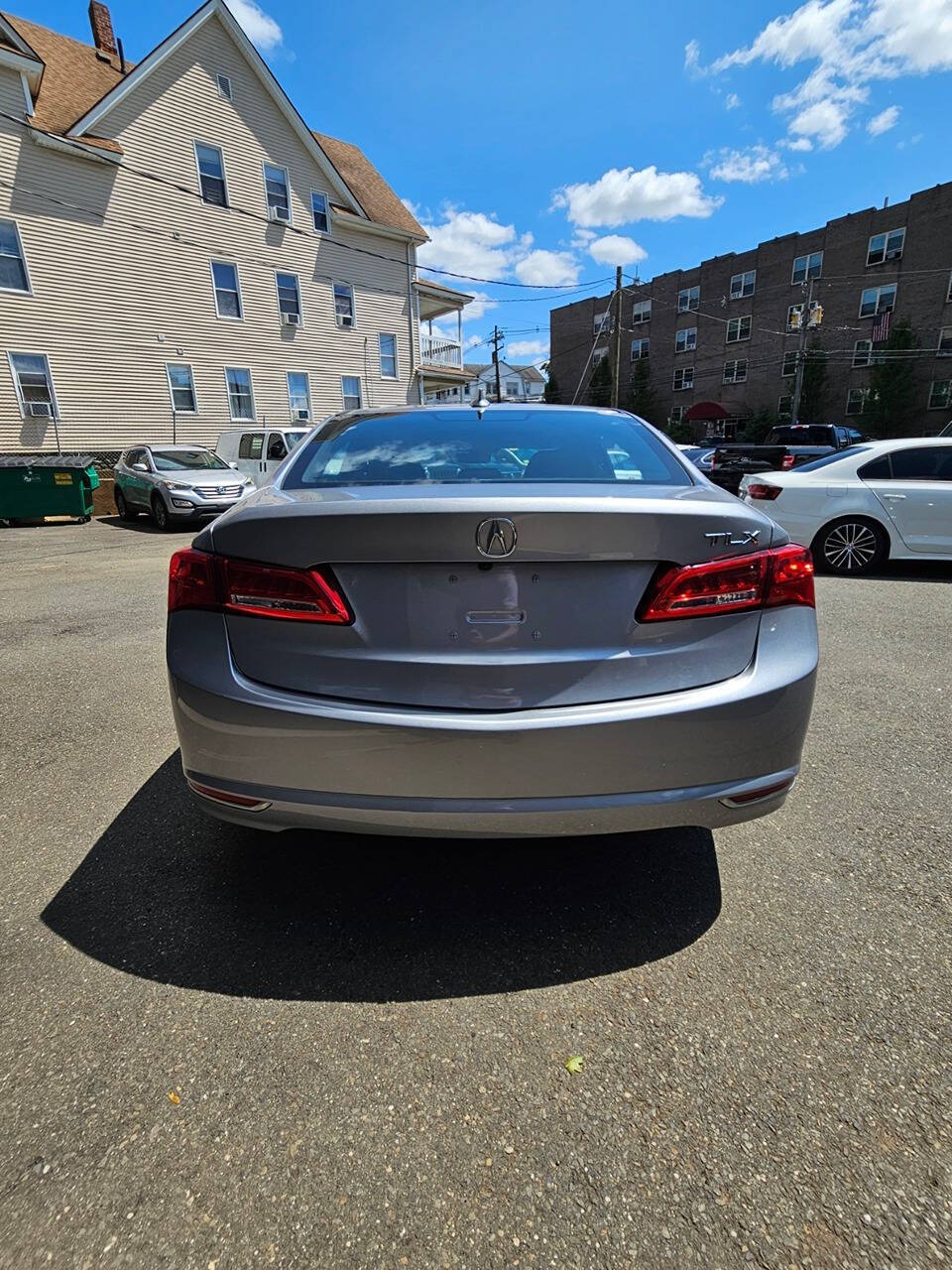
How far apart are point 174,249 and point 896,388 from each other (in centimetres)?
3169

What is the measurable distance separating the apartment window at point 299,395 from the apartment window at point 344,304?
2446 millimetres

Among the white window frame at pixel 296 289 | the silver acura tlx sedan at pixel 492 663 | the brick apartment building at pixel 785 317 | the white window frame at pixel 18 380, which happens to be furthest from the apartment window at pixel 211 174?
the brick apartment building at pixel 785 317

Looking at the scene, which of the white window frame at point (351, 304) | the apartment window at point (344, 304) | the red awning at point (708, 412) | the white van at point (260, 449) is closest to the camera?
the white van at point (260, 449)

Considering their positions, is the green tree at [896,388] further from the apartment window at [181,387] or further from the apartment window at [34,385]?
the apartment window at [34,385]

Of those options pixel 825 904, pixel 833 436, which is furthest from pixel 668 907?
pixel 833 436

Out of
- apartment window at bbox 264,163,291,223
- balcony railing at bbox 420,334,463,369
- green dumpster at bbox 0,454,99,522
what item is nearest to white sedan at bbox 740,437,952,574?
green dumpster at bbox 0,454,99,522

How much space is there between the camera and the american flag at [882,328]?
32156mm

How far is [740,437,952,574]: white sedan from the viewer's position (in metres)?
6.60

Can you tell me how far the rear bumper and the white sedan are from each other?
5.32 meters

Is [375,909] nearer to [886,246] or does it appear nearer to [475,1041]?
[475,1041]

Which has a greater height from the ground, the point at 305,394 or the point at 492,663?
the point at 305,394

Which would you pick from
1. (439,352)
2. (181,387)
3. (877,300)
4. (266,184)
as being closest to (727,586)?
(181,387)

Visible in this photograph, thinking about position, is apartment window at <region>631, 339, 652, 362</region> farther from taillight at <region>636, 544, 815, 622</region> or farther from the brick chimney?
taillight at <region>636, 544, 815, 622</region>

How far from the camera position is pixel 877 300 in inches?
1299
